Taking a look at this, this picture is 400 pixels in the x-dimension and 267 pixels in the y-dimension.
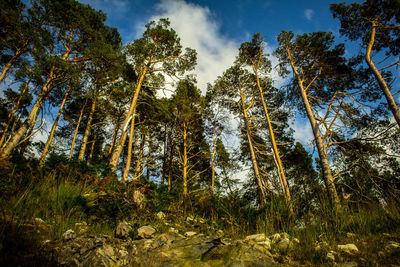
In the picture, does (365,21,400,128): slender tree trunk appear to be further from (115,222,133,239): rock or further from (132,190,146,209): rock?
(115,222,133,239): rock

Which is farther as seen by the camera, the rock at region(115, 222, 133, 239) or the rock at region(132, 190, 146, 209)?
the rock at region(132, 190, 146, 209)

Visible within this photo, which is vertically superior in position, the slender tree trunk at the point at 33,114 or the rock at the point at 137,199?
the slender tree trunk at the point at 33,114

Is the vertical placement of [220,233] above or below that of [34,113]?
below

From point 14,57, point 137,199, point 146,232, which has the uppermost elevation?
point 14,57

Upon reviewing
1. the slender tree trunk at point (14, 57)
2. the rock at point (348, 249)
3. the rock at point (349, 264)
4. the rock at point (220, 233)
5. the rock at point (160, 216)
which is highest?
the slender tree trunk at point (14, 57)

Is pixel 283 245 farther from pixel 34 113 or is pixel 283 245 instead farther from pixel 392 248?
pixel 34 113

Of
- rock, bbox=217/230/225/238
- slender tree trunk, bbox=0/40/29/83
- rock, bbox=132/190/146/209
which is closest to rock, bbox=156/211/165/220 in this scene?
rock, bbox=132/190/146/209

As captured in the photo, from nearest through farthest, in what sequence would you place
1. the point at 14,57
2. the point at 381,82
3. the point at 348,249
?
the point at 348,249
the point at 381,82
the point at 14,57

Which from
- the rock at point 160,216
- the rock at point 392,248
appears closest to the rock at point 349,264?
the rock at point 392,248

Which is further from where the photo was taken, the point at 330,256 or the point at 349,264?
the point at 330,256

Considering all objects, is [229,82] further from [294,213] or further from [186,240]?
[186,240]

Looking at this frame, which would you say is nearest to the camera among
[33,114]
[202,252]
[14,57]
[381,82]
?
[202,252]

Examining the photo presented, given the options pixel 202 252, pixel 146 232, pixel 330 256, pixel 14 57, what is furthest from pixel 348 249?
pixel 14 57

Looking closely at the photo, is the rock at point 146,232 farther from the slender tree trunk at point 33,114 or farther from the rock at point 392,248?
the slender tree trunk at point 33,114
